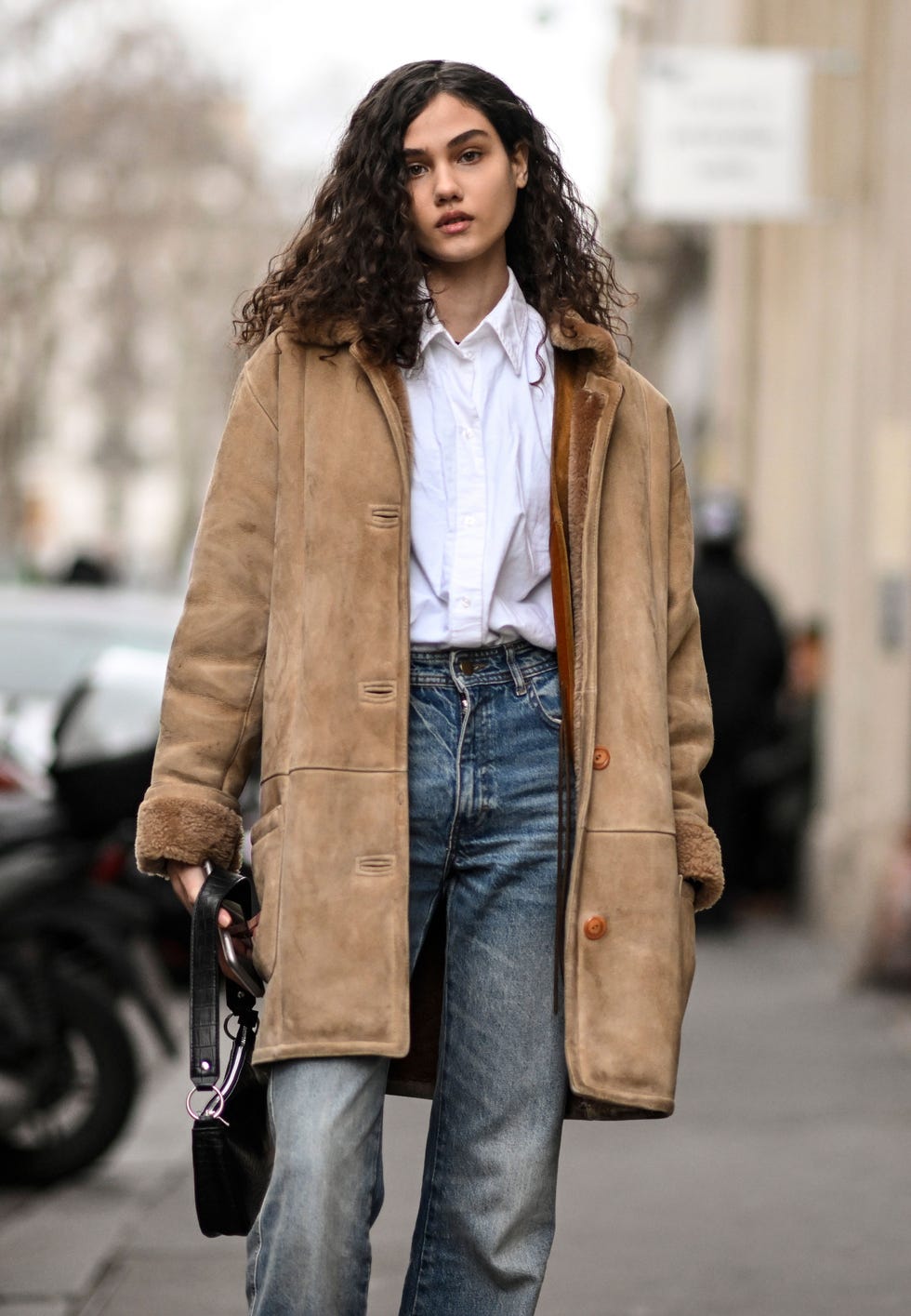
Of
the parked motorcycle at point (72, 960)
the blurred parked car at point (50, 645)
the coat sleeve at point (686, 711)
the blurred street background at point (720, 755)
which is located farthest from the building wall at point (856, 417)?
the coat sleeve at point (686, 711)

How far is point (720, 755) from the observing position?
1141 cm

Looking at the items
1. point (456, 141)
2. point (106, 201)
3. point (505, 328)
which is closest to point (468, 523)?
point (505, 328)

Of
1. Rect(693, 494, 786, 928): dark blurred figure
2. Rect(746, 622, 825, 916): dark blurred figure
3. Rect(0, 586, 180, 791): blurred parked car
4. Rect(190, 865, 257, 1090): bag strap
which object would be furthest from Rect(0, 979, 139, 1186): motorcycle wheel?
Rect(746, 622, 825, 916): dark blurred figure

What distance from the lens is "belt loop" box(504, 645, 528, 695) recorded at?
3137 millimetres

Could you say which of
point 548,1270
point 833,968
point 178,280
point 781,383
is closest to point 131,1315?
point 548,1270

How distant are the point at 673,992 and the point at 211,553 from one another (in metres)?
0.85

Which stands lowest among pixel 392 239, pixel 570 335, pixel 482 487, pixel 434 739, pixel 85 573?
pixel 85 573

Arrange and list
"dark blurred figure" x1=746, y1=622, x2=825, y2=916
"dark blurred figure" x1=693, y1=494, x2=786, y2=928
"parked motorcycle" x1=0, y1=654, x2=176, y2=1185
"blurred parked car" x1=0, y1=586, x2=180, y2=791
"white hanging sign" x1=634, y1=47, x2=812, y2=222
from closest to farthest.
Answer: "parked motorcycle" x1=0, y1=654, x2=176, y2=1185
"blurred parked car" x1=0, y1=586, x2=180, y2=791
"white hanging sign" x1=634, y1=47, x2=812, y2=222
"dark blurred figure" x1=693, y1=494, x2=786, y2=928
"dark blurred figure" x1=746, y1=622, x2=825, y2=916

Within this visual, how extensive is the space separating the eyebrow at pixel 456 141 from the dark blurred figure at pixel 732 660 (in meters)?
8.12

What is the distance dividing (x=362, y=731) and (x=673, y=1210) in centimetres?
289

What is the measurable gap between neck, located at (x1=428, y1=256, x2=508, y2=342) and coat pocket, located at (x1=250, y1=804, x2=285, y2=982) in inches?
28.1

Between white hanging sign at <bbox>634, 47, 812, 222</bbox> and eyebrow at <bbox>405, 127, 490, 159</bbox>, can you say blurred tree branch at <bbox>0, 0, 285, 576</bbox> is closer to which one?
white hanging sign at <bbox>634, 47, 812, 222</bbox>

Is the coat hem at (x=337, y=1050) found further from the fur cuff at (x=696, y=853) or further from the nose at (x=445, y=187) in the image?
the nose at (x=445, y=187)

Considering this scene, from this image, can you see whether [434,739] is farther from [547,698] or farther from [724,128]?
[724,128]
